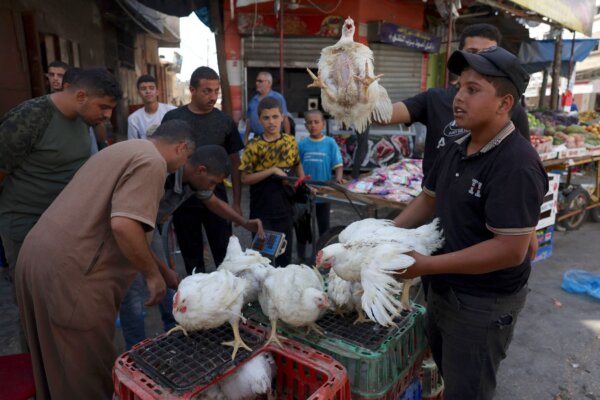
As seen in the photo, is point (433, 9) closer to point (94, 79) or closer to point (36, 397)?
point (94, 79)

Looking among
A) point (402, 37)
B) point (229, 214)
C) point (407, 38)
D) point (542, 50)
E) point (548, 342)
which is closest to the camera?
point (229, 214)

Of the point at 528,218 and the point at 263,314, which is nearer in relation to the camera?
the point at 528,218

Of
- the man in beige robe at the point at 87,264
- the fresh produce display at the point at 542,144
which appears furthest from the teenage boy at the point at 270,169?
the fresh produce display at the point at 542,144

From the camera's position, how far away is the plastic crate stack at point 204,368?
4.86 ft

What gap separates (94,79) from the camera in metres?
2.48

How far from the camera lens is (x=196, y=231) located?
3.69 meters

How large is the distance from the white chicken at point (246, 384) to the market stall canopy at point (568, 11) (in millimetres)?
8633

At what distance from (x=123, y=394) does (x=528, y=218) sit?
1.70m

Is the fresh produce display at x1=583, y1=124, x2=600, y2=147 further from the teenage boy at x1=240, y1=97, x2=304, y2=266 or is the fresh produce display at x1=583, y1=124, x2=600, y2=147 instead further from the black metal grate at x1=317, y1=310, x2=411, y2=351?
the black metal grate at x1=317, y1=310, x2=411, y2=351

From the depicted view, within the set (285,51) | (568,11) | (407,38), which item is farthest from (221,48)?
(568,11)

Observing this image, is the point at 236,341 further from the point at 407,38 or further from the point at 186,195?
the point at 407,38

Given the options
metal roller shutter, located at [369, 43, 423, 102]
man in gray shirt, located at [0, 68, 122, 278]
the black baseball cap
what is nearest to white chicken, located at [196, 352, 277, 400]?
the black baseball cap

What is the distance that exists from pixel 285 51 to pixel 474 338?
9.05 meters

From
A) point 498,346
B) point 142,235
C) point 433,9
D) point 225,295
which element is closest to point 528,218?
point 498,346
